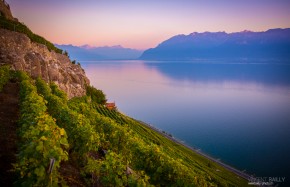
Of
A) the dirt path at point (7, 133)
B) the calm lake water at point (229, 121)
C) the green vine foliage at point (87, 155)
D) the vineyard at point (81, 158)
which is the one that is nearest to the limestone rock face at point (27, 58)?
the dirt path at point (7, 133)

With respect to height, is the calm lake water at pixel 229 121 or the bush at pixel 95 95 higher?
the bush at pixel 95 95

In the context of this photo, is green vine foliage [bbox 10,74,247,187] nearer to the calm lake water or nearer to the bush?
the calm lake water

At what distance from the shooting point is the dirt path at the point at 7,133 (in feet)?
39.4

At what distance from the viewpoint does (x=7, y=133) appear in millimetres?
17578

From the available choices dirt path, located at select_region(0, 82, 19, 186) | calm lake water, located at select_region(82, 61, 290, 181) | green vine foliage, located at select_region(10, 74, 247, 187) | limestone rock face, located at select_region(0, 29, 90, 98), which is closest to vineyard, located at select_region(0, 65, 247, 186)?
green vine foliage, located at select_region(10, 74, 247, 187)

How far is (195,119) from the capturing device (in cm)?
11256

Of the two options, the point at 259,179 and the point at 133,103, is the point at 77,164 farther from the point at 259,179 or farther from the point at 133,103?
the point at 133,103

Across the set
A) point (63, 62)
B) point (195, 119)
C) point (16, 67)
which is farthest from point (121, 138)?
point (195, 119)

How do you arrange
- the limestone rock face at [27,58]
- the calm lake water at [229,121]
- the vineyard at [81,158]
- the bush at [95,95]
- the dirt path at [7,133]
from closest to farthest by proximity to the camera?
the vineyard at [81,158] < the dirt path at [7,133] < the limestone rock face at [27,58] < the calm lake water at [229,121] < the bush at [95,95]

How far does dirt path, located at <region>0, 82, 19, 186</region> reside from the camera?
11996mm

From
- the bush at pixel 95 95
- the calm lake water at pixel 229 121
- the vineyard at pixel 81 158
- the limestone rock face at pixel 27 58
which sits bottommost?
the calm lake water at pixel 229 121

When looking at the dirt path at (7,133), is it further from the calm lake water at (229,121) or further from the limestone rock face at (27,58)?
the calm lake water at (229,121)

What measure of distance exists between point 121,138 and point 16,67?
38388 mm

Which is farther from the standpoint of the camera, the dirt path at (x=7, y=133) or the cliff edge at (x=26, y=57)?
the cliff edge at (x=26, y=57)
